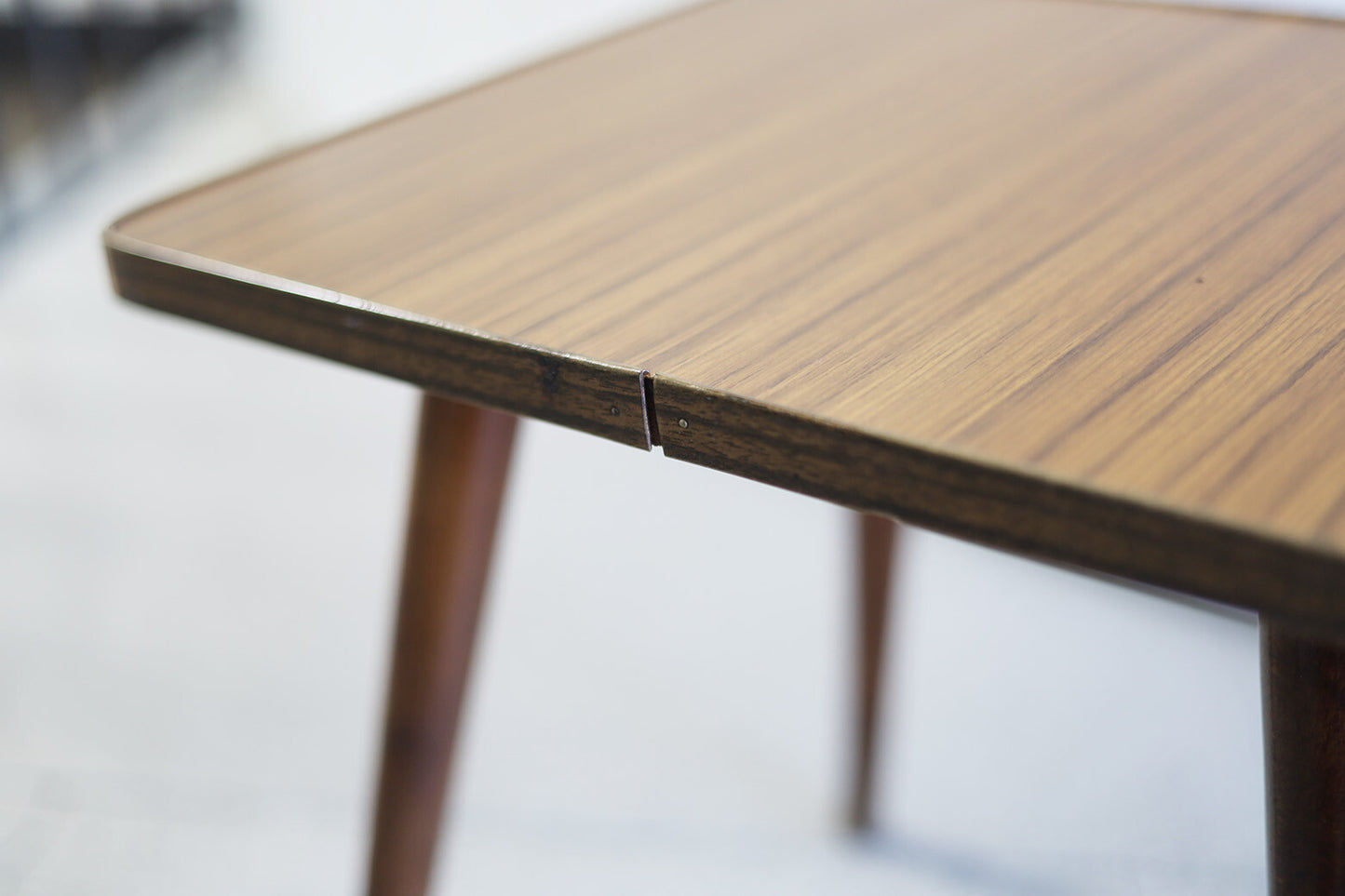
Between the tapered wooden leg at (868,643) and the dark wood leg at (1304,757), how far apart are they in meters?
0.37

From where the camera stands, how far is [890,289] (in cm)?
33

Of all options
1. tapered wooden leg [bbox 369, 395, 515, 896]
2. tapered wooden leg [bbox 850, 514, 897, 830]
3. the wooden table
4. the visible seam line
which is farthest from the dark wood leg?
tapered wooden leg [bbox 850, 514, 897, 830]

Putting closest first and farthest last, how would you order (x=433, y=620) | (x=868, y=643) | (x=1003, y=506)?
(x=1003, y=506) < (x=433, y=620) < (x=868, y=643)

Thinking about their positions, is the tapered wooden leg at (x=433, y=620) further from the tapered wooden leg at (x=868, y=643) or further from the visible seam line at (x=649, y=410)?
the tapered wooden leg at (x=868, y=643)

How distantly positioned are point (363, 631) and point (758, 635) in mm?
284

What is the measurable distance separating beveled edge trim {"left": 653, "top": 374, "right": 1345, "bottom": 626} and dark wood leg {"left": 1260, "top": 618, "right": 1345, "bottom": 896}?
0.09 m

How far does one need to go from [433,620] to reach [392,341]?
0.16m

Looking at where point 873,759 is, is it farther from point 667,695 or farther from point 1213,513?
point 1213,513

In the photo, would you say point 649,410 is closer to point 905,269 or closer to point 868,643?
point 905,269

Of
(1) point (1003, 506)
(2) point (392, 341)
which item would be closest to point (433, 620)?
(2) point (392, 341)

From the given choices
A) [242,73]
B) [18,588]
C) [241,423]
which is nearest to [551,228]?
[18,588]

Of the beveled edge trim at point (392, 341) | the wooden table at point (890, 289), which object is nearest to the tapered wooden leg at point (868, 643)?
the wooden table at point (890, 289)

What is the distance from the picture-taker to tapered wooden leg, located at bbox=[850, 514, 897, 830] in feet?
2.40

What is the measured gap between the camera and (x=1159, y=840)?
0.75 m
